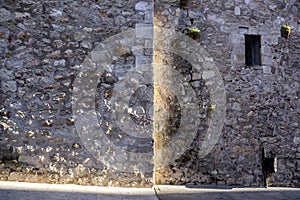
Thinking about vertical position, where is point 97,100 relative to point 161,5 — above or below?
below

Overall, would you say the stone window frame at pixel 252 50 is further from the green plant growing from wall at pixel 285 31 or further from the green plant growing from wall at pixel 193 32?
the green plant growing from wall at pixel 193 32

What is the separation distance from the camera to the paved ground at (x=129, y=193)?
4.02 m

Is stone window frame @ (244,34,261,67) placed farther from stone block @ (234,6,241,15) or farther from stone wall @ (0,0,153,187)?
stone wall @ (0,0,153,187)

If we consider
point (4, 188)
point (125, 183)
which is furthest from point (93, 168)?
point (4, 188)

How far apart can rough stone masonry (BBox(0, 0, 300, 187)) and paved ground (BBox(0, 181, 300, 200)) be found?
0.65 ft

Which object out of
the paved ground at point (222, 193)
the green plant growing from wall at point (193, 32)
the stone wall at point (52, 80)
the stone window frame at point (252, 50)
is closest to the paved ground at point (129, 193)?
the paved ground at point (222, 193)

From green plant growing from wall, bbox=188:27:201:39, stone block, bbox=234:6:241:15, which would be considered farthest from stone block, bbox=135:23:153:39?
stone block, bbox=234:6:241:15

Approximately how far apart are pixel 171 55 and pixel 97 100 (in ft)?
5.36

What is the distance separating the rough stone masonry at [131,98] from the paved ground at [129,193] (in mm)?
198

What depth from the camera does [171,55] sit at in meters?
5.73

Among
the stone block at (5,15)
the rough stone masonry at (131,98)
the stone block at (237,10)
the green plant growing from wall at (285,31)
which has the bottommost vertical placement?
the rough stone masonry at (131,98)

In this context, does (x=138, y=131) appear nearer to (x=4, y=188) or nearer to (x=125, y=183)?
(x=125, y=183)

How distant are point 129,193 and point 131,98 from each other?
1.33 meters

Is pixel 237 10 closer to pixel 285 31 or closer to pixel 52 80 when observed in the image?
pixel 285 31
